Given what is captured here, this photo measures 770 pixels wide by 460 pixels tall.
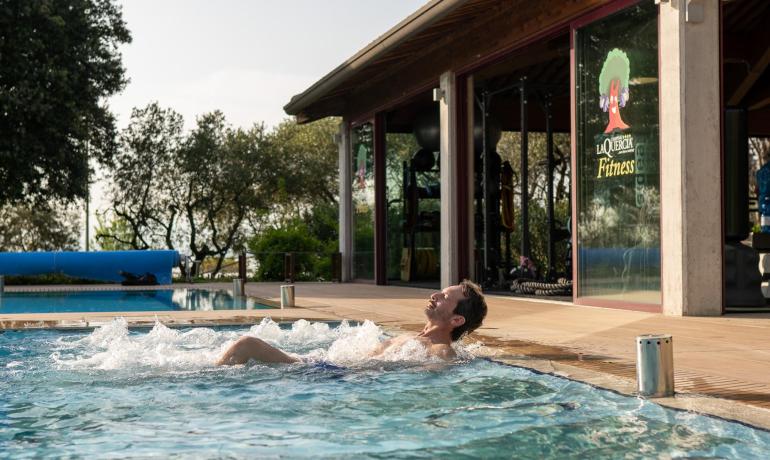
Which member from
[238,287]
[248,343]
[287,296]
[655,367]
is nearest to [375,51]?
[238,287]

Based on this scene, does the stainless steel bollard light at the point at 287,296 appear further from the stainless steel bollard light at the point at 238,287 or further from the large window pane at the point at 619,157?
the stainless steel bollard light at the point at 238,287

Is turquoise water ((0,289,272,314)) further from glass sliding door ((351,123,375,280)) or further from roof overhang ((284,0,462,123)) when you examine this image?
roof overhang ((284,0,462,123))

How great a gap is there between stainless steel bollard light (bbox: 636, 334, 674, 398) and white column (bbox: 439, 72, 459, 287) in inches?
362

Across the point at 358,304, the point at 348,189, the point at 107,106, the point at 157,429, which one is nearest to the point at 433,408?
the point at 157,429

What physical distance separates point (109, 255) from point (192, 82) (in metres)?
11.1

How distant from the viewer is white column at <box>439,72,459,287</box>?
1273 cm

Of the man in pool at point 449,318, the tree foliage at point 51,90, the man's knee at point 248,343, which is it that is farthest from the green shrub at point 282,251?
the man's knee at point 248,343

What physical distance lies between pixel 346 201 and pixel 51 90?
7141 millimetres

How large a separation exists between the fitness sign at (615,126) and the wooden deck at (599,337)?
1.46 m

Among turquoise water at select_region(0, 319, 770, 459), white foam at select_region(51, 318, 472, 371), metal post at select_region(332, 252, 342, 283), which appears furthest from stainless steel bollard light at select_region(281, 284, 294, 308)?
metal post at select_region(332, 252, 342, 283)

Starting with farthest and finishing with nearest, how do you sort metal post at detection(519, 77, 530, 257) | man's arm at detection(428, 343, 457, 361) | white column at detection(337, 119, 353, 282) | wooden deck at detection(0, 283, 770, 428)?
white column at detection(337, 119, 353, 282), metal post at detection(519, 77, 530, 257), man's arm at detection(428, 343, 457, 361), wooden deck at detection(0, 283, 770, 428)

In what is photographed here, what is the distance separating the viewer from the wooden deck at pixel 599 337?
12.4ft

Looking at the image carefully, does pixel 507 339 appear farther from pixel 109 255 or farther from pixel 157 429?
pixel 109 255

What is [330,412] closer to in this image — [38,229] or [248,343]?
[248,343]
